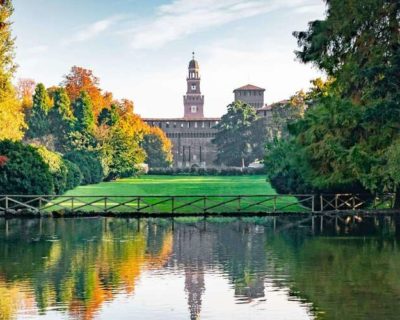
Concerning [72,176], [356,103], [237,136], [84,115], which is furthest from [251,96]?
[356,103]

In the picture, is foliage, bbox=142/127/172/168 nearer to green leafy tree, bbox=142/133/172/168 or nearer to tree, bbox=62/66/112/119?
green leafy tree, bbox=142/133/172/168

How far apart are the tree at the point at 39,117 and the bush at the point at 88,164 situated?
1201 centimetres

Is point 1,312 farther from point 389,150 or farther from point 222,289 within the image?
point 389,150

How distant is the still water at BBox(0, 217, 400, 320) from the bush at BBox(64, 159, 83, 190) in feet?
A: 109

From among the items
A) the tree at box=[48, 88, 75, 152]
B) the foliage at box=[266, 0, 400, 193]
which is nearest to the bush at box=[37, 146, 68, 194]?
the foliage at box=[266, 0, 400, 193]

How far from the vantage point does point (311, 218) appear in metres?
36.3

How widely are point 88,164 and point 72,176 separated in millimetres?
13356

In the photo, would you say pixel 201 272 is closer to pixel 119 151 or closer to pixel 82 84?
pixel 119 151

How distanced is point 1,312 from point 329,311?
574 cm

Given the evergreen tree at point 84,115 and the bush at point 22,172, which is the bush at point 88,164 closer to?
the evergreen tree at point 84,115

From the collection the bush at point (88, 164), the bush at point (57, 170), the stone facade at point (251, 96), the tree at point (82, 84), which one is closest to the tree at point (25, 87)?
the tree at point (82, 84)

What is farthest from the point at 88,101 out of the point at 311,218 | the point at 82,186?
the point at 311,218

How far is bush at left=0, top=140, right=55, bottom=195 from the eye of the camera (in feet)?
135

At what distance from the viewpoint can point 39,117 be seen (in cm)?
9275
